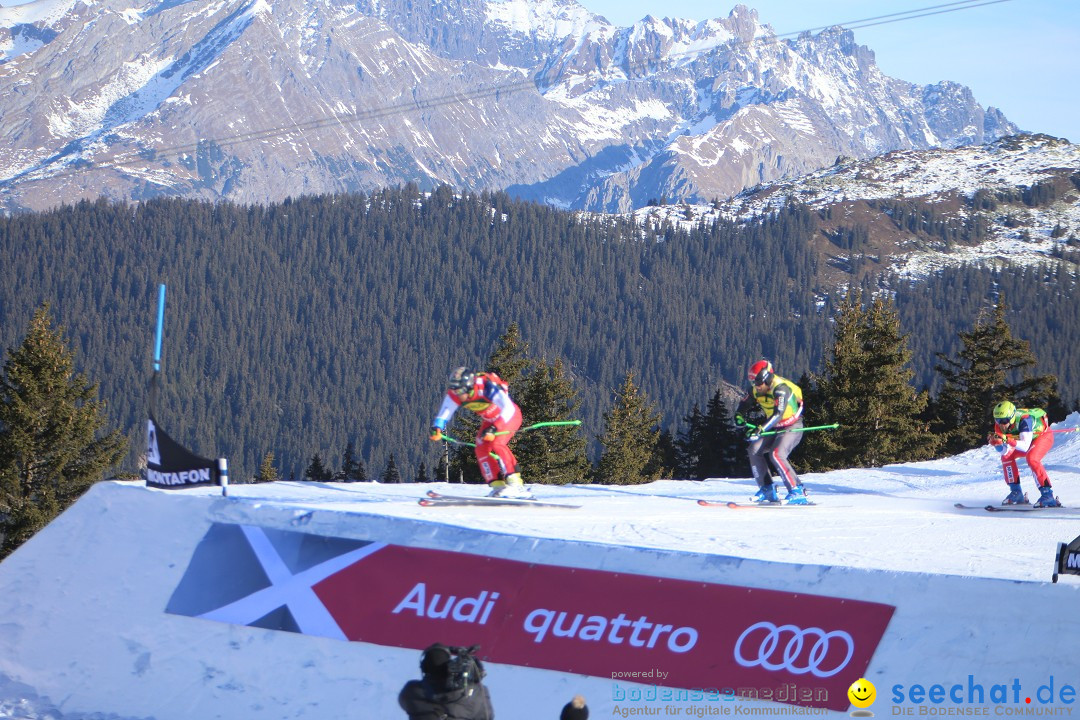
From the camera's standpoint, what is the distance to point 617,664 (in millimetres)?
10469

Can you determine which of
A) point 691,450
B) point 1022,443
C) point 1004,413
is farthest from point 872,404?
point 1022,443

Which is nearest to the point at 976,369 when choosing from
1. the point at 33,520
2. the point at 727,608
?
the point at 33,520

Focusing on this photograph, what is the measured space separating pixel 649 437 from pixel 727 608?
47712mm

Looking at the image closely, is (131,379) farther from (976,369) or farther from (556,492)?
(556,492)

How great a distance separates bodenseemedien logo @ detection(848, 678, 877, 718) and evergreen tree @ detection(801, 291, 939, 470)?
32646 mm

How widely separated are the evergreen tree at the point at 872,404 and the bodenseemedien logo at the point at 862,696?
107 ft

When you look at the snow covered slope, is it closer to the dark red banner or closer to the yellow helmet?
the dark red banner

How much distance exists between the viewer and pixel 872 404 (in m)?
42.0

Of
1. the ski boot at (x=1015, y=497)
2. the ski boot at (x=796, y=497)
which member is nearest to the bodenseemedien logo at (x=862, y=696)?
the ski boot at (x=796, y=497)

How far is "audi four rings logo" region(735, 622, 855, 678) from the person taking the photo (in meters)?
10.0

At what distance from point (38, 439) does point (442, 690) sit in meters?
28.7

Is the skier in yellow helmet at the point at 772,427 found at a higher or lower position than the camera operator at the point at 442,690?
lower

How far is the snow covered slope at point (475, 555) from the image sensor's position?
9930 millimetres

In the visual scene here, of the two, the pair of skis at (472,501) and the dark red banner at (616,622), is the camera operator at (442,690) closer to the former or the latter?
the dark red banner at (616,622)
